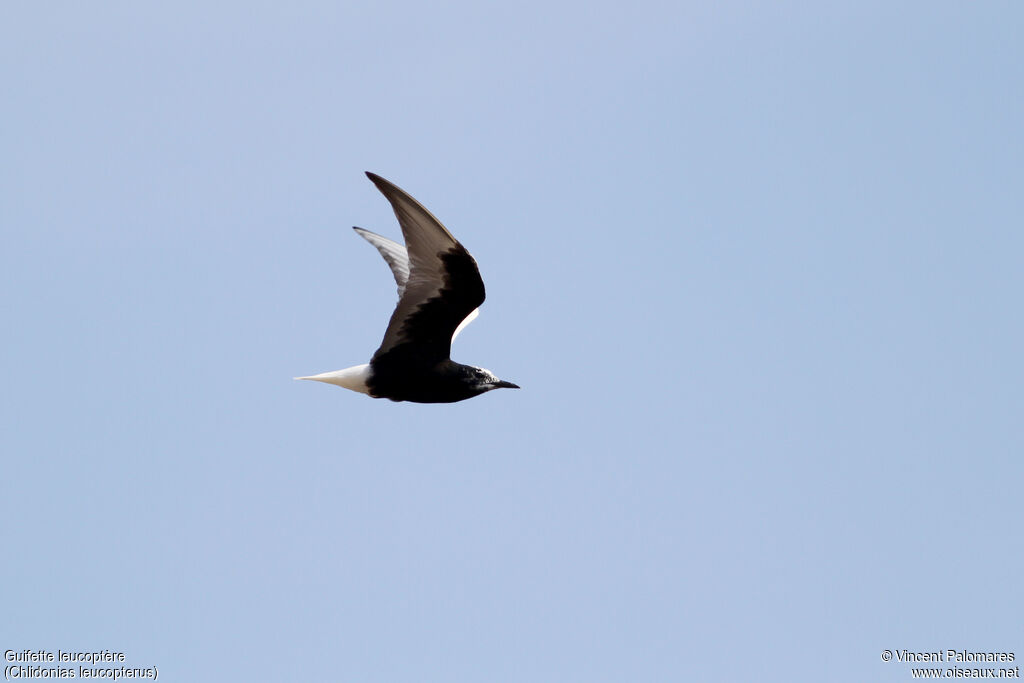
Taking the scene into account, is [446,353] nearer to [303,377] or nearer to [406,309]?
[406,309]

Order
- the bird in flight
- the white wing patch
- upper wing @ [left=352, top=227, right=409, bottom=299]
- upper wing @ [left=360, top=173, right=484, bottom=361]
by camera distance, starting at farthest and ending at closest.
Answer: upper wing @ [left=352, top=227, right=409, bottom=299] → the white wing patch → the bird in flight → upper wing @ [left=360, top=173, right=484, bottom=361]

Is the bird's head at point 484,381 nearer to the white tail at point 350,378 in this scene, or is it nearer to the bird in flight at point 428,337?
the bird in flight at point 428,337

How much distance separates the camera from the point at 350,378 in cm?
1575

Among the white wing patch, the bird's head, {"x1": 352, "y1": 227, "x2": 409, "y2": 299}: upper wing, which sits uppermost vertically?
{"x1": 352, "y1": 227, "x2": 409, "y2": 299}: upper wing

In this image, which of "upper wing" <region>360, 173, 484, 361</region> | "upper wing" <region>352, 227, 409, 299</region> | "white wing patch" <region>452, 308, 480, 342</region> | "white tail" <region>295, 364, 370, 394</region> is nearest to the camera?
"upper wing" <region>360, 173, 484, 361</region>

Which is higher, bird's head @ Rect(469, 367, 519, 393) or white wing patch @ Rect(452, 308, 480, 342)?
white wing patch @ Rect(452, 308, 480, 342)

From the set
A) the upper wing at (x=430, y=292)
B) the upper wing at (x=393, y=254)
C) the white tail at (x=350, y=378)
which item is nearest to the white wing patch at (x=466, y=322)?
the upper wing at (x=430, y=292)

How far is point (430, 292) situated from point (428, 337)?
64cm

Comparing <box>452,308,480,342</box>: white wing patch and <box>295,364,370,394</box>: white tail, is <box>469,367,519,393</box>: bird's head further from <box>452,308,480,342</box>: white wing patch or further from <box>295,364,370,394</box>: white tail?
<box>295,364,370,394</box>: white tail

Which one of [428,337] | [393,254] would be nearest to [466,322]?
[428,337]

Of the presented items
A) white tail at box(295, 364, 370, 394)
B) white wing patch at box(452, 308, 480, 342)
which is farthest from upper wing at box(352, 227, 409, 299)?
white tail at box(295, 364, 370, 394)

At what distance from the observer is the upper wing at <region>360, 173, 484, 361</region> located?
579 inches

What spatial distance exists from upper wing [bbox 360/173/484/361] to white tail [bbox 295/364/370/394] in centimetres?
29

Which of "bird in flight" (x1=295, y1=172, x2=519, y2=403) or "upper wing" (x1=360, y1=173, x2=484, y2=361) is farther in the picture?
"bird in flight" (x1=295, y1=172, x2=519, y2=403)
